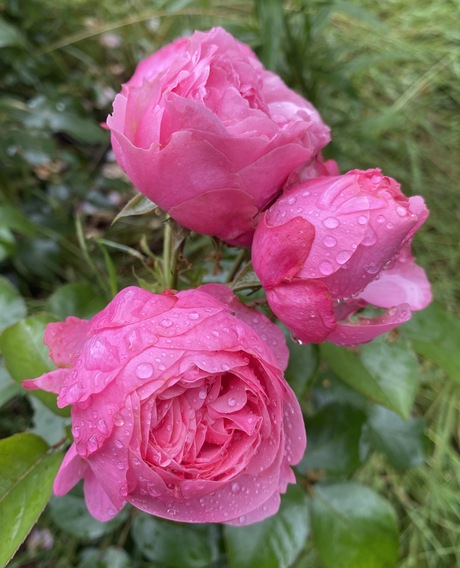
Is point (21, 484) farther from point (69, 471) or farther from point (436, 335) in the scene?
point (436, 335)

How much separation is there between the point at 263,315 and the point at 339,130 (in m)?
0.93

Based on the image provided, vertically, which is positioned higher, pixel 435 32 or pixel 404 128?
pixel 435 32

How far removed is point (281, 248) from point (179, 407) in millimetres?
113

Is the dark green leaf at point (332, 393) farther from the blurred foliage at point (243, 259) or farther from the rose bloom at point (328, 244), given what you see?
the rose bloom at point (328, 244)

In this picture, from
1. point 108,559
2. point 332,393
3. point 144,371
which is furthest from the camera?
point 332,393

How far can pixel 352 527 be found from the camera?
0.62 m

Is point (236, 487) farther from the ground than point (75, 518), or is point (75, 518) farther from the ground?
point (236, 487)

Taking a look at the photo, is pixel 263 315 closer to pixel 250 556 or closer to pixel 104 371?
pixel 104 371

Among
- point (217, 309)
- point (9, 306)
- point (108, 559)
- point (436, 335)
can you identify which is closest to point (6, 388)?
point (9, 306)

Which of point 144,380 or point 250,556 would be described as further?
point 250,556

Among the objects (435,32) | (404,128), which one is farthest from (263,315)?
(435,32)

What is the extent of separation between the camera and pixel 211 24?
3.47ft

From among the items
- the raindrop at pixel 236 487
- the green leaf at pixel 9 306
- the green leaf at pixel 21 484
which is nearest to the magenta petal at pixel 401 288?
the raindrop at pixel 236 487

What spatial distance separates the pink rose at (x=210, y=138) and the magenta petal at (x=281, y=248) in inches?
1.0
